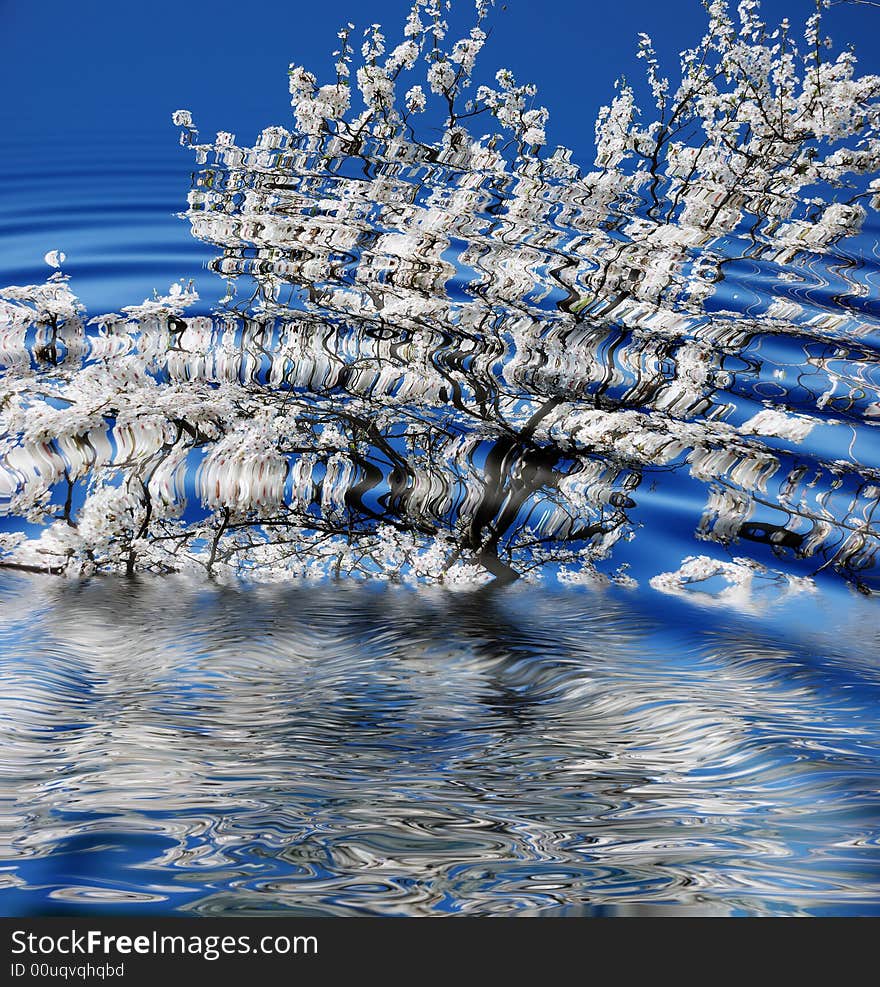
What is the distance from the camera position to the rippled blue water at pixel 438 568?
0.85 metres

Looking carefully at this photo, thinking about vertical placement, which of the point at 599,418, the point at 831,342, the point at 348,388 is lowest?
the point at 599,418

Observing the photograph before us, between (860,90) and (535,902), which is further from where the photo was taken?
(860,90)

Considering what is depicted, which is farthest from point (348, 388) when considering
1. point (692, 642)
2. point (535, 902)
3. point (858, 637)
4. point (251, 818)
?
point (535, 902)

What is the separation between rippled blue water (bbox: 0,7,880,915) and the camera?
0.85 m

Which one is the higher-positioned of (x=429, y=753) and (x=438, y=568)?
(x=438, y=568)

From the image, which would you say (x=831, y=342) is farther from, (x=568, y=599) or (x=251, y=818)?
(x=251, y=818)

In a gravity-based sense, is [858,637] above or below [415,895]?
above

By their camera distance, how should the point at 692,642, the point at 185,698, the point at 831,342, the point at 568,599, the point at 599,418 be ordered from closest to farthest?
the point at 185,698
the point at 692,642
the point at 568,599
the point at 599,418
the point at 831,342

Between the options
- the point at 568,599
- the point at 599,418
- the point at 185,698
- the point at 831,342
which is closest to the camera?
the point at 185,698

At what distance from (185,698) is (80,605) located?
434 mm

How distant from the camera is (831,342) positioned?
2527mm

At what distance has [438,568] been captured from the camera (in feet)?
5.62

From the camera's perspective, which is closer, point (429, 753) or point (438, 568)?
point (429, 753)

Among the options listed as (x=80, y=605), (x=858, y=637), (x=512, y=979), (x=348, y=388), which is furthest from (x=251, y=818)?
(x=348, y=388)
